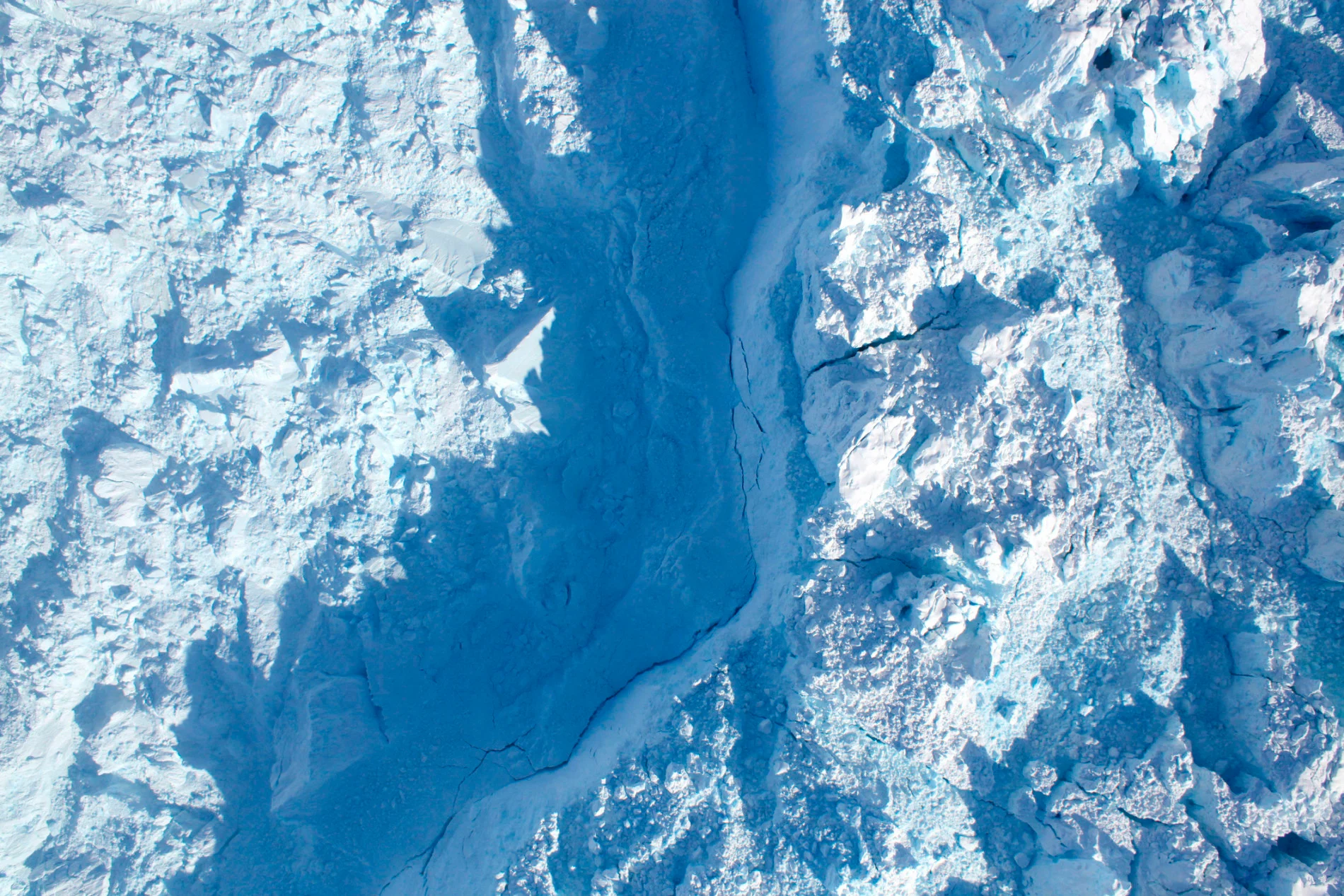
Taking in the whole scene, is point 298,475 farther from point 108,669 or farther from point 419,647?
point 108,669

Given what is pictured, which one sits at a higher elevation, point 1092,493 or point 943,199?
point 943,199

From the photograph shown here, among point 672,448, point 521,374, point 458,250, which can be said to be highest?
point 458,250

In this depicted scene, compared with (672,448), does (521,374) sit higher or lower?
higher

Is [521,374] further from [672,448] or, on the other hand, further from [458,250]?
[672,448]

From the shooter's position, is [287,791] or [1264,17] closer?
[1264,17]

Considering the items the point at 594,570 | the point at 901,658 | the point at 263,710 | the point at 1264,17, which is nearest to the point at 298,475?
the point at 263,710

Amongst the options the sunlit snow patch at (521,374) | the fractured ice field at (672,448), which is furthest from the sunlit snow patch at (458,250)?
the sunlit snow patch at (521,374)

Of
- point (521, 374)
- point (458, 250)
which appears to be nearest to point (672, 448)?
point (521, 374)

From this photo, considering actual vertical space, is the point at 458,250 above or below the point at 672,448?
above
